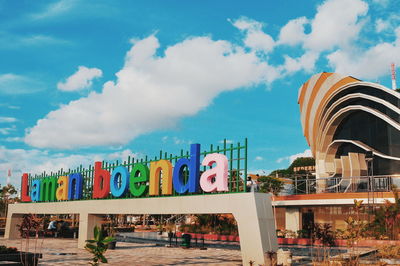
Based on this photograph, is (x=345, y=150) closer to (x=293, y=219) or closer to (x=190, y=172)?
(x=293, y=219)

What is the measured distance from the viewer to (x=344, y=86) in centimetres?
5597

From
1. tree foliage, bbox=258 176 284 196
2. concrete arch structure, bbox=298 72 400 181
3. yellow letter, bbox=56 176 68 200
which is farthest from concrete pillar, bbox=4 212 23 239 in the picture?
concrete arch structure, bbox=298 72 400 181

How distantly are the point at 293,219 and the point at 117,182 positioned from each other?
81.0ft

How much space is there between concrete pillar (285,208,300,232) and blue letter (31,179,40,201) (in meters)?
26.5

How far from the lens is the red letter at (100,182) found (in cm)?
3006

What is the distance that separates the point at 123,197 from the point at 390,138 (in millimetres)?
34787

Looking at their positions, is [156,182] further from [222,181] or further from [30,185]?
[30,185]

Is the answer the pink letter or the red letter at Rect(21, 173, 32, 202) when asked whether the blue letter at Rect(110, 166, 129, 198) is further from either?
the red letter at Rect(21, 173, 32, 202)

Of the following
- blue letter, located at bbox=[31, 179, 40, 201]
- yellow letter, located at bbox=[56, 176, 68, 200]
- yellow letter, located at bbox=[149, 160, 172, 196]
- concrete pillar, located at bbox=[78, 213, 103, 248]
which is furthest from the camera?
blue letter, located at bbox=[31, 179, 40, 201]

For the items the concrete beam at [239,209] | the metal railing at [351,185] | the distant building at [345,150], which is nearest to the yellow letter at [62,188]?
the concrete beam at [239,209]

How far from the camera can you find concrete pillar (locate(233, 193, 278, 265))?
65.8ft

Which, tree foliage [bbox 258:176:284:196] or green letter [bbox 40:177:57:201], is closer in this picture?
green letter [bbox 40:177:57:201]

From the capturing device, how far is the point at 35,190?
38.1 m

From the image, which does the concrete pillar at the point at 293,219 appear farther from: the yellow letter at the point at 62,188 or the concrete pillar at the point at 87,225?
the yellow letter at the point at 62,188
